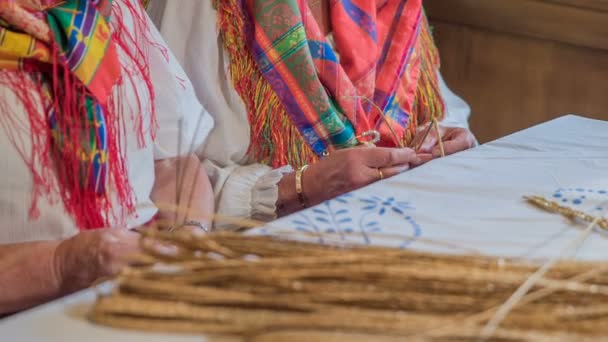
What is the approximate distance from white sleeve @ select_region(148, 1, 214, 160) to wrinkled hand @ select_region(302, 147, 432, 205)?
0.79 ft

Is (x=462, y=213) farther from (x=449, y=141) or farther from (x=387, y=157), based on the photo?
(x=449, y=141)

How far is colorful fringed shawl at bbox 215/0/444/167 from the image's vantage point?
5.09 feet

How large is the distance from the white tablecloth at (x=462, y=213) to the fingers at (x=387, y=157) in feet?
0.71

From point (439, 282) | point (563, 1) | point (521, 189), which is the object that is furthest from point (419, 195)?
point (563, 1)

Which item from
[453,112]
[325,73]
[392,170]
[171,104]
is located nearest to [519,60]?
[453,112]

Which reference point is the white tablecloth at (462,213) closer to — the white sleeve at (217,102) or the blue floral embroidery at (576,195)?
the blue floral embroidery at (576,195)

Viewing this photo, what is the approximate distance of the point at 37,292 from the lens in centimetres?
104

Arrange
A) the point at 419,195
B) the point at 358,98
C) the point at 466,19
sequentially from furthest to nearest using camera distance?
1. the point at 466,19
2. the point at 358,98
3. the point at 419,195

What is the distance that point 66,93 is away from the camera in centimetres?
109

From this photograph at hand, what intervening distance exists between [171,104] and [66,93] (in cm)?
28

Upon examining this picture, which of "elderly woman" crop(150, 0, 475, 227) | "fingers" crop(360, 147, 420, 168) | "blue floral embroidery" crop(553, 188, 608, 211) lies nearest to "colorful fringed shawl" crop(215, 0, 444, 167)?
"elderly woman" crop(150, 0, 475, 227)

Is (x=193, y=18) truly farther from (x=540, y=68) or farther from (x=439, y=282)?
(x=540, y=68)

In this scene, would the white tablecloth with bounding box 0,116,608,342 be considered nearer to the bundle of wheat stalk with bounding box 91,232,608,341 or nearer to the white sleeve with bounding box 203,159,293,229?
the bundle of wheat stalk with bounding box 91,232,608,341

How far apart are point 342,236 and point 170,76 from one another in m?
0.62
